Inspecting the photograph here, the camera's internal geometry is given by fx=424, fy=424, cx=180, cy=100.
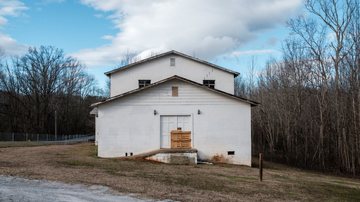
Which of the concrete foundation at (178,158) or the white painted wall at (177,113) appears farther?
the white painted wall at (177,113)

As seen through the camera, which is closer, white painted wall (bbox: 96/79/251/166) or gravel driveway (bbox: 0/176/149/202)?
gravel driveway (bbox: 0/176/149/202)

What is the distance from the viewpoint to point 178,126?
995 inches

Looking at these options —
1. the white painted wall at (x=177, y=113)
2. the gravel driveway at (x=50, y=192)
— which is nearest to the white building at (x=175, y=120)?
the white painted wall at (x=177, y=113)

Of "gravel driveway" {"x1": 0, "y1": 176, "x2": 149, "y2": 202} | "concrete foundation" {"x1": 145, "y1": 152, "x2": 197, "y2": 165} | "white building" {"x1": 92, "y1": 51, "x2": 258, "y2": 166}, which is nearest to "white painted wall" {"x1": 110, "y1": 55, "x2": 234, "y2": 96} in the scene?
"white building" {"x1": 92, "y1": 51, "x2": 258, "y2": 166}

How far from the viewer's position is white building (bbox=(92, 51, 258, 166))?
2480 centimetres

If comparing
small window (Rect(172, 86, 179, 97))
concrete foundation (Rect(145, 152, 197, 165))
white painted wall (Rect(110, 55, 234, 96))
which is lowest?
concrete foundation (Rect(145, 152, 197, 165))

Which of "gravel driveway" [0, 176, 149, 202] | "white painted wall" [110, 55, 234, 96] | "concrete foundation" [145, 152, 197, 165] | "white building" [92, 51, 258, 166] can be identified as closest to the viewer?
"gravel driveway" [0, 176, 149, 202]

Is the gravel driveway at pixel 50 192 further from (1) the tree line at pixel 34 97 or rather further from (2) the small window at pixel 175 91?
(1) the tree line at pixel 34 97

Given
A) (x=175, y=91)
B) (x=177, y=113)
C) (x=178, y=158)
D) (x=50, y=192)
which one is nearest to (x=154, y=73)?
(x=175, y=91)

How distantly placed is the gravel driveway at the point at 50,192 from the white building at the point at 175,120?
12.1 metres

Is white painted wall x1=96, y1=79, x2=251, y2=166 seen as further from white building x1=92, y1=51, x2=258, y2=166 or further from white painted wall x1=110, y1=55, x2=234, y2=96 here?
white painted wall x1=110, y1=55, x2=234, y2=96

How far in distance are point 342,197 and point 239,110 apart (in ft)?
38.2

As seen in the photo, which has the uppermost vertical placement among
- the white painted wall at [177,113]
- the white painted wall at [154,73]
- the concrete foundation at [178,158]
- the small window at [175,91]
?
the white painted wall at [154,73]

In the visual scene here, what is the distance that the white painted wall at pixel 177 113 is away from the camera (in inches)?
976
